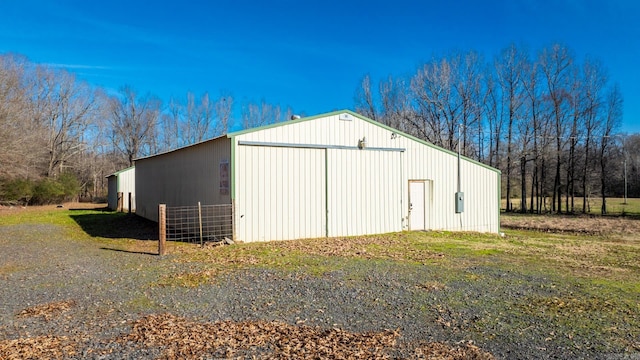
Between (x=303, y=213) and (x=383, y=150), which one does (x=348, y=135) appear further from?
(x=303, y=213)

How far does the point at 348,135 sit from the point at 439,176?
4025 millimetres

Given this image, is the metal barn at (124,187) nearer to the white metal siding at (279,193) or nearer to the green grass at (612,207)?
the white metal siding at (279,193)

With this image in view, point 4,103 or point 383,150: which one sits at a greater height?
point 4,103

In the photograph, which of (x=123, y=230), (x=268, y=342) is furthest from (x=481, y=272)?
(x=123, y=230)

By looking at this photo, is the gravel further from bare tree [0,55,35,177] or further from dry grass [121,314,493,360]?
bare tree [0,55,35,177]

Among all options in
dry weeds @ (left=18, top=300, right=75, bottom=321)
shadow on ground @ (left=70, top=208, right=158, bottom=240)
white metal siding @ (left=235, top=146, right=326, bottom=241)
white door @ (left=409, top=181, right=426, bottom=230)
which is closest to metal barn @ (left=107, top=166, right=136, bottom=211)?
shadow on ground @ (left=70, top=208, right=158, bottom=240)

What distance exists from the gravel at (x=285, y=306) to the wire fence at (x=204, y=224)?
2.97 m

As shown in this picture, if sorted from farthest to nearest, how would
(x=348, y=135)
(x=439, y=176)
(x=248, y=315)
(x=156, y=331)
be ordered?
(x=439, y=176) → (x=348, y=135) → (x=248, y=315) → (x=156, y=331)

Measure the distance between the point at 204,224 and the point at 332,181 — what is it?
13.0 feet

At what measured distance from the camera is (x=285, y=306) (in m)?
5.34

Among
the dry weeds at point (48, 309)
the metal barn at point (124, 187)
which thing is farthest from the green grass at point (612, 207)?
the dry weeds at point (48, 309)

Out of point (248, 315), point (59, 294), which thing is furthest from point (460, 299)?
point (59, 294)

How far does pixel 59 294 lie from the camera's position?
5.96 m

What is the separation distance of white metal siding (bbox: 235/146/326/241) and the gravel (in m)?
3.35
